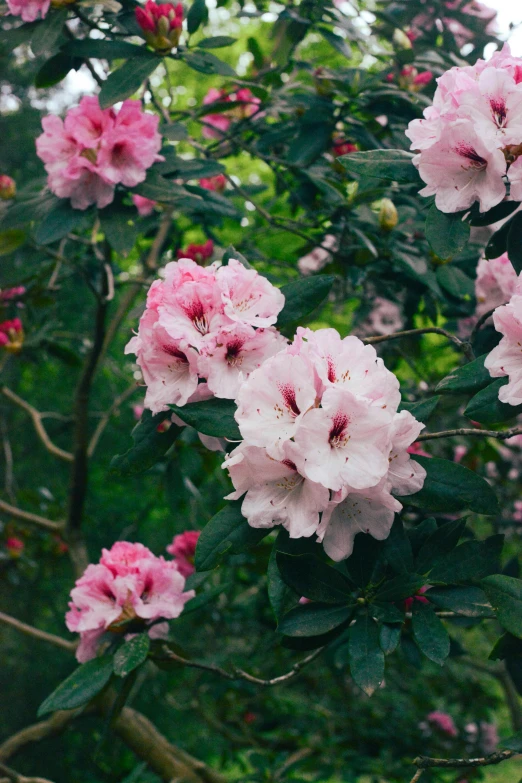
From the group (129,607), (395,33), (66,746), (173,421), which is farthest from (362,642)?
(66,746)

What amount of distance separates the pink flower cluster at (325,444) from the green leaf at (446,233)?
26cm

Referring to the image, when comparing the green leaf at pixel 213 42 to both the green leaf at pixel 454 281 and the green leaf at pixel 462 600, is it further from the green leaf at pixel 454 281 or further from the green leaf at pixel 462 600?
the green leaf at pixel 462 600

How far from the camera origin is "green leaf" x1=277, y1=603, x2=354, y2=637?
3.05 feet

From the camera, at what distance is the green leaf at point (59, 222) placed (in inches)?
60.4

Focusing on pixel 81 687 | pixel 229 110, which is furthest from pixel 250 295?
pixel 229 110

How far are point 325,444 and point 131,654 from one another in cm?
63

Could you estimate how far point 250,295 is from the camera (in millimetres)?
1032

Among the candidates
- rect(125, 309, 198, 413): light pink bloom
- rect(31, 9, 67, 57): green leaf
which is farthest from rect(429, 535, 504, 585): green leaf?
rect(31, 9, 67, 57): green leaf

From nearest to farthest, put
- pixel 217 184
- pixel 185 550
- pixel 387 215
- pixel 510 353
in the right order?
pixel 510 353, pixel 387 215, pixel 185 550, pixel 217 184

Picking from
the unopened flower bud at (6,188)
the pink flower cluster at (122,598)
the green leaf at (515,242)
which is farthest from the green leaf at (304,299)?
the unopened flower bud at (6,188)

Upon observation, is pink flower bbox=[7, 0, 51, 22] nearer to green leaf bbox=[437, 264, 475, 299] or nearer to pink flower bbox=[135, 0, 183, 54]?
pink flower bbox=[135, 0, 183, 54]

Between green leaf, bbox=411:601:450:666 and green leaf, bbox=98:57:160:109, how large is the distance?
3.67 feet

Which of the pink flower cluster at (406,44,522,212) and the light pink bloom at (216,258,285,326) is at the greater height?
the pink flower cluster at (406,44,522,212)

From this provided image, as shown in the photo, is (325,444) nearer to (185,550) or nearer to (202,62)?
(202,62)
